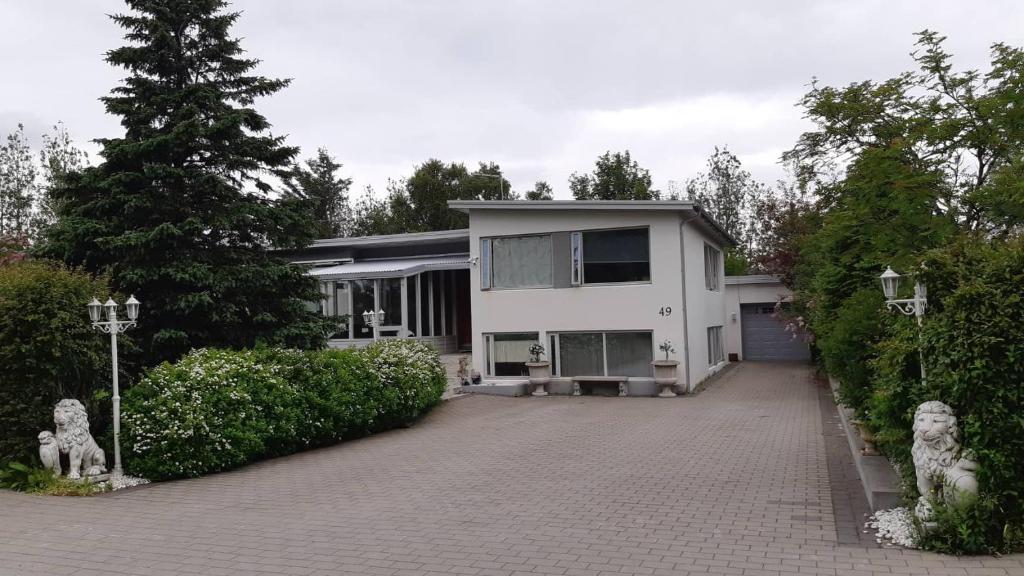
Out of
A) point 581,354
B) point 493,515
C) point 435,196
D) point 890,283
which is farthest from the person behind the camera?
point 435,196

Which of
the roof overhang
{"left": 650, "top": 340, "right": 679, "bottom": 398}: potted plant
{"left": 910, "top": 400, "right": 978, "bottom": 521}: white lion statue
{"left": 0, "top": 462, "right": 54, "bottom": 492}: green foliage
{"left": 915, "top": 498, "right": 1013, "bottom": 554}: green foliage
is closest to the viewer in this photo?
{"left": 915, "top": 498, "right": 1013, "bottom": 554}: green foliage

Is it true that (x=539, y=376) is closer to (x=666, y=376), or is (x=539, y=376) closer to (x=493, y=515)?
(x=666, y=376)

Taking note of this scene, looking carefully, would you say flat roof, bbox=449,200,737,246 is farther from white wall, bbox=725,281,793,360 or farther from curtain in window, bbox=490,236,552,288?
white wall, bbox=725,281,793,360

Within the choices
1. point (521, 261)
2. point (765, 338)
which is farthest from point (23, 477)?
point (765, 338)

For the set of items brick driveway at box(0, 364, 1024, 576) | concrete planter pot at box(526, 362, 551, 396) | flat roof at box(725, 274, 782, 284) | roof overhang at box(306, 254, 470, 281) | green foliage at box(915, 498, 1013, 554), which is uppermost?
roof overhang at box(306, 254, 470, 281)

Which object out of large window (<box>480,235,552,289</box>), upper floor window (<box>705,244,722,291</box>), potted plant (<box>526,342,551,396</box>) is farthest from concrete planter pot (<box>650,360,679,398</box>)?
upper floor window (<box>705,244,722,291</box>)

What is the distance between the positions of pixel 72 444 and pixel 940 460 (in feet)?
33.9

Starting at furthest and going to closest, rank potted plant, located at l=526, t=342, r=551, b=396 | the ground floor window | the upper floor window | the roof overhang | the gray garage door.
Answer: the gray garage door, the ground floor window, the roof overhang, the upper floor window, potted plant, located at l=526, t=342, r=551, b=396

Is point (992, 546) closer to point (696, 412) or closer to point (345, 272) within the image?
point (696, 412)

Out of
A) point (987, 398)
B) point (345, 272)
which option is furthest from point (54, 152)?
point (987, 398)

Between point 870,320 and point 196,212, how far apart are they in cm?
1251

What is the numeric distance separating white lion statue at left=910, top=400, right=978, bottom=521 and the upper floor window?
17700 mm

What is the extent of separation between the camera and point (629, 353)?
64.1ft

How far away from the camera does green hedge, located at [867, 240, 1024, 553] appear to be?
5.84m
